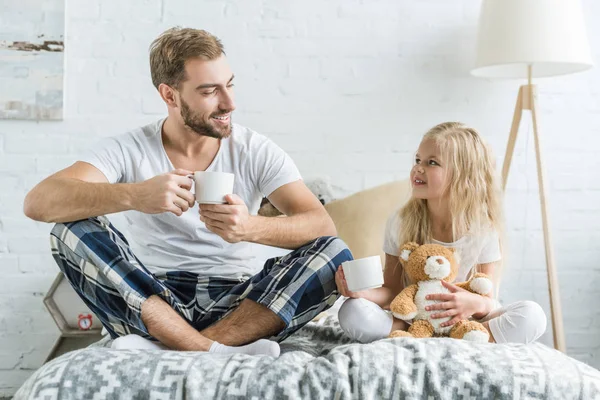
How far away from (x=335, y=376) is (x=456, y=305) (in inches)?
22.3

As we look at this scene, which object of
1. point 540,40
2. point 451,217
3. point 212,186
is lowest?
point 451,217

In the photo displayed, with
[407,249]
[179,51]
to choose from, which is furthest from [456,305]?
[179,51]

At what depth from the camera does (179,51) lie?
2.05m

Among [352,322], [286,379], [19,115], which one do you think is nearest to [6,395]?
[19,115]

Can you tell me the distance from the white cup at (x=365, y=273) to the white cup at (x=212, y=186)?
12.3 inches

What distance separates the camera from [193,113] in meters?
2.00

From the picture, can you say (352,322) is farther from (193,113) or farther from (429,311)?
(193,113)

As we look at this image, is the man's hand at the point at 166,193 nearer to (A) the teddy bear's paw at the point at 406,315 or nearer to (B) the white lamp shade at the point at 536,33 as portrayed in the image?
(A) the teddy bear's paw at the point at 406,315

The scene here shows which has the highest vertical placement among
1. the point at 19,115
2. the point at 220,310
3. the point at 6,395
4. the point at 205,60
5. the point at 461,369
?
the point at 205,60

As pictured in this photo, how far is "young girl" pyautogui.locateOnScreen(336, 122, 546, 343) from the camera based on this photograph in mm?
1817

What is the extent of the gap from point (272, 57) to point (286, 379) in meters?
1.69

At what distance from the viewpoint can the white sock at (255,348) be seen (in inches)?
60.4

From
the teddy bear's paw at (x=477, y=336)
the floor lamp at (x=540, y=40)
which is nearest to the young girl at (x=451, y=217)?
the teddy bear's paw at (x=477, y=336)

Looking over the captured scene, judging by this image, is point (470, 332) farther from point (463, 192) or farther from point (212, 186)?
point (212, 186)
